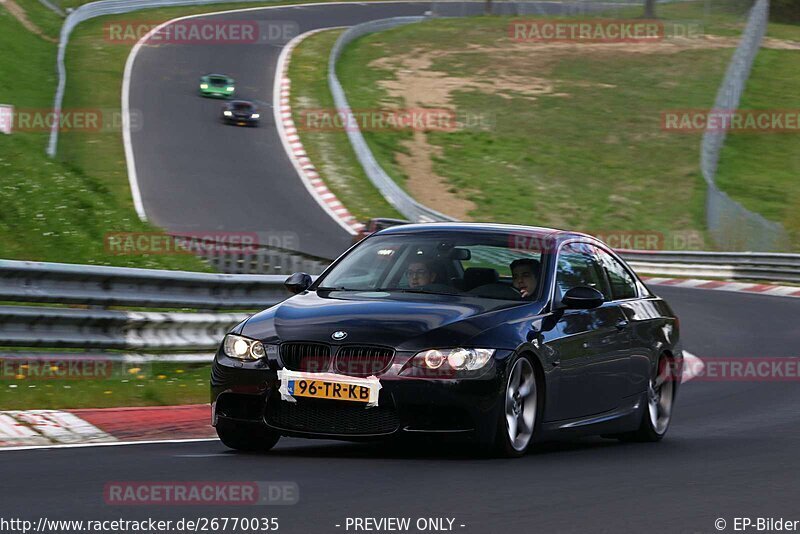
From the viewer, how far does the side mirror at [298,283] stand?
9195 millimetres

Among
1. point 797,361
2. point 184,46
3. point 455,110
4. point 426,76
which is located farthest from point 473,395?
point 184,46

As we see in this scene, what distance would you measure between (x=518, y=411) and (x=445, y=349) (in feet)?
2.22

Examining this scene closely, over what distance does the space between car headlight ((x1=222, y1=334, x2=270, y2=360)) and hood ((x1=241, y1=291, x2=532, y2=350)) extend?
0.04 meters

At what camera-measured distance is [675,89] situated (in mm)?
54594

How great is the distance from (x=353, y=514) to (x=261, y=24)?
57.5 m

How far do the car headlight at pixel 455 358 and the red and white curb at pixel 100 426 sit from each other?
86.3 inches

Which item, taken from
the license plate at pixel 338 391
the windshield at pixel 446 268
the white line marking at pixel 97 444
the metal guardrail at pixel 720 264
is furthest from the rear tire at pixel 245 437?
the metal guardrail at pixel 720 264

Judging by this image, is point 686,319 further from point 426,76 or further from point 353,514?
point 426,76

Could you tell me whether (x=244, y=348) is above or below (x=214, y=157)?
above

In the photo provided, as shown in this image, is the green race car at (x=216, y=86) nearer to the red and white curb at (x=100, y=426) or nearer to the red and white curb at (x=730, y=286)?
the red and white curb at (x=730, y=286)

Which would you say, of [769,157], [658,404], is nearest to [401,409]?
[658,404]

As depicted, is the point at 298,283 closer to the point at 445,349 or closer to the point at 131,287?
the point at 445,349

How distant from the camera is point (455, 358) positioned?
7871 millimetres

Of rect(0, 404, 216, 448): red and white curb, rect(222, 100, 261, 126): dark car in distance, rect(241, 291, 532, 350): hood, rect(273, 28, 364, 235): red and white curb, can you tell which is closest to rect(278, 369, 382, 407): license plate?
rect(241, 291, 532, 350): hood
